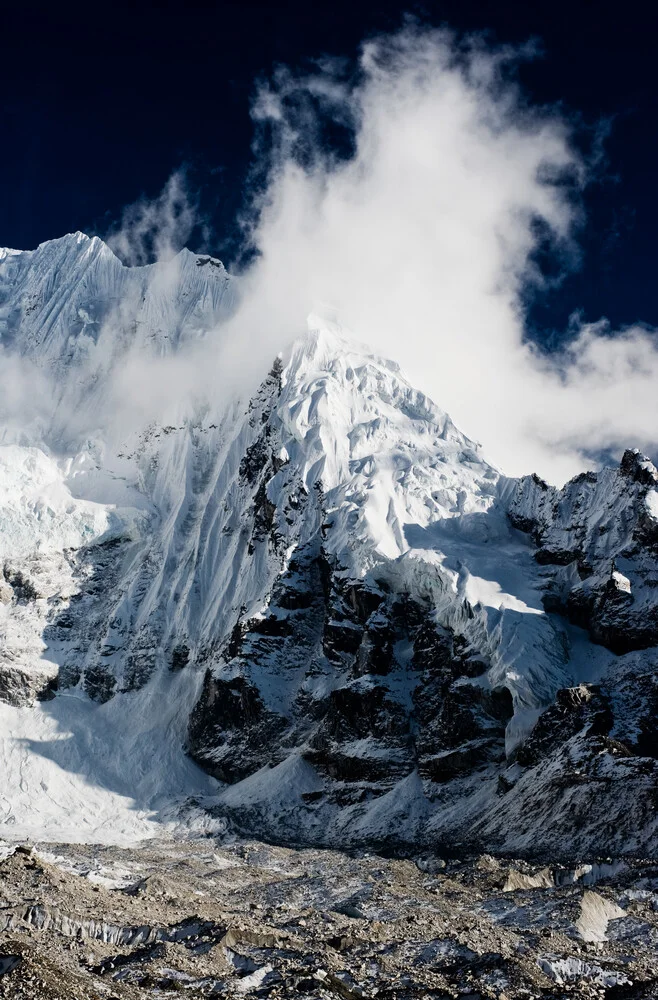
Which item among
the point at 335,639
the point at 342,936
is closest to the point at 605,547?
the point at 335,639

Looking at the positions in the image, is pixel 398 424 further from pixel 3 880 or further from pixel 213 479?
pixel 3 880

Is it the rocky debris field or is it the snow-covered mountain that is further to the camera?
the snow-covered mountain

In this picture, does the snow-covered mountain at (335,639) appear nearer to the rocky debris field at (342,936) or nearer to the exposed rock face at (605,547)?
the exposed rock face at (605,547)

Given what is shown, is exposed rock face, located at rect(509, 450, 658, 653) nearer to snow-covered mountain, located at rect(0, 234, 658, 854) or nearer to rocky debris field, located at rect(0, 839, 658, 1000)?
snow-covered mountain, located at rect(0, 234, 658, 854)

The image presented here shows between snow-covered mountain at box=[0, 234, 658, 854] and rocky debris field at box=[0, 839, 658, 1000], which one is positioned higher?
snow-covered mountain at box=[0, 234, 658, 854]

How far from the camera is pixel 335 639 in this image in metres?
145

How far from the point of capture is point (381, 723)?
130 meters

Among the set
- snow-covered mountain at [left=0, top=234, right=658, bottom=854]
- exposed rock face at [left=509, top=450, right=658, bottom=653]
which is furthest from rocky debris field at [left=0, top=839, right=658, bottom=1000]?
exposed rock face at [left=509, top=450, right=658, bottom=653]

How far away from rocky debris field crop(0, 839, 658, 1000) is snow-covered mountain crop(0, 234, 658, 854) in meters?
24.4

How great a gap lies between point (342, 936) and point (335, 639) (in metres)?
92.2

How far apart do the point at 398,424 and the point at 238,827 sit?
89.4 meters

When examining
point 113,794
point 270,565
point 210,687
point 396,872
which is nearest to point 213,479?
point 270,565

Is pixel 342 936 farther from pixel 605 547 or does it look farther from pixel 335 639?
pixel 605 547

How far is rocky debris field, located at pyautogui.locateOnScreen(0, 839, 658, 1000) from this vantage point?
42.0 meters
